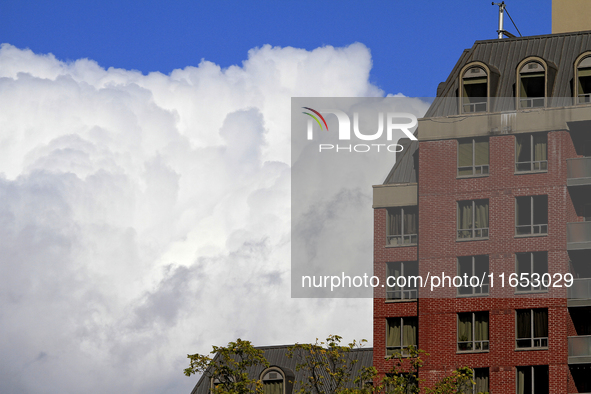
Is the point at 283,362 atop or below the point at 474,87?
below

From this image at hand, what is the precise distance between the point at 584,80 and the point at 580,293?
47.3ft

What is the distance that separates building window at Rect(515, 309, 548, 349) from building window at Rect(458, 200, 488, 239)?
229 inches

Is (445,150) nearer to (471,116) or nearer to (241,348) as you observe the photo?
(471,116)

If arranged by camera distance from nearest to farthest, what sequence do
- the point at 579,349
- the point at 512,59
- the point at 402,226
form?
the point at 579,349
the point at 402,226
the point at 512,59

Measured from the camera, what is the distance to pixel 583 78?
71.2 metres

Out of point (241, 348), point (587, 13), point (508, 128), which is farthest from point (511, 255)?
point (587, 13)

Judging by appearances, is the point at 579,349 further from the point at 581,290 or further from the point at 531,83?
the point at 531,83

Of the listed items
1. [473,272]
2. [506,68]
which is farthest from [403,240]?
[506,68]

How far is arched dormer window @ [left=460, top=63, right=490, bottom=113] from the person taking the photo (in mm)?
72875

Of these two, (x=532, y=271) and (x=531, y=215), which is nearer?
(x=532, y=271)

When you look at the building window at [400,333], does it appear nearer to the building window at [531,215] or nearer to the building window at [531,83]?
the building window at [531,215]

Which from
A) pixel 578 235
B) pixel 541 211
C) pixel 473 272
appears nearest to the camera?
pixel 578 235

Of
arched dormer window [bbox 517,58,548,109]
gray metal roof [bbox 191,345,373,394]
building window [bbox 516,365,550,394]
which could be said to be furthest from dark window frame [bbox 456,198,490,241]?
gray metal roof [bbox 191,345,373,394]

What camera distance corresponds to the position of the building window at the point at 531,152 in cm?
6975
